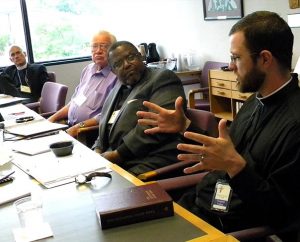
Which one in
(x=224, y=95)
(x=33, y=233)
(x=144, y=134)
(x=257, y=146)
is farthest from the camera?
(x=224, y=95)

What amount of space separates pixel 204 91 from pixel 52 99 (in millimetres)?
1645

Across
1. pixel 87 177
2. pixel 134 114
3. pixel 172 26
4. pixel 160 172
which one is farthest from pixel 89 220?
pixel 172 26

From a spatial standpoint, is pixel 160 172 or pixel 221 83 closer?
pixel 160 172

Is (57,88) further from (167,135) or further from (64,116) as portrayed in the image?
(167,135)

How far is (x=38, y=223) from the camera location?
137cm

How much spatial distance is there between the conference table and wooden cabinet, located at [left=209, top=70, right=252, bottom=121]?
2.58 meters

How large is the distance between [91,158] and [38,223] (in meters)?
0.67

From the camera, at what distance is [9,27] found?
6469 millimetres

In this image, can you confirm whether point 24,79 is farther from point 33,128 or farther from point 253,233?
point 253,233

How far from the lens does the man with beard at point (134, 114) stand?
239 cm

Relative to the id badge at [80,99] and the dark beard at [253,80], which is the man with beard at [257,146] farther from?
the id badge at [80,99]

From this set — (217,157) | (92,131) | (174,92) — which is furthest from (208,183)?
(92,131)

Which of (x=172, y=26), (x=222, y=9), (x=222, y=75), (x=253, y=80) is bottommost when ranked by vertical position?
(x=222, y=75)

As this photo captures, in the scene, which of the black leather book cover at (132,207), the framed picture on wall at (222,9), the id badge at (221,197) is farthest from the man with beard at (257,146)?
the framed picture on wall at (222,9)
